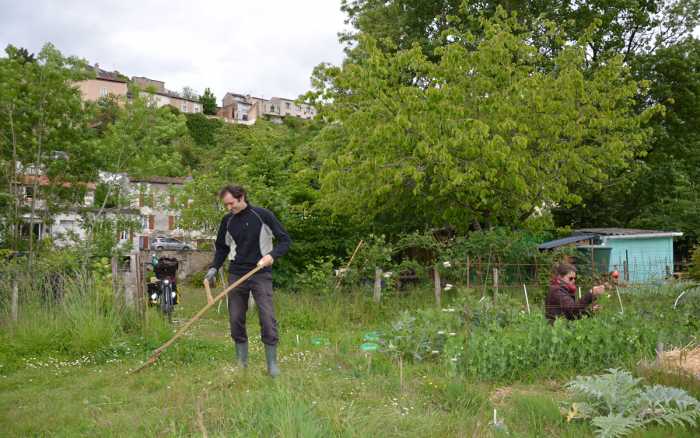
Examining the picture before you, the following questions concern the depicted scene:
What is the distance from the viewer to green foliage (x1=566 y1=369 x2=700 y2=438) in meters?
4.11

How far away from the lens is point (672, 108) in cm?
2398

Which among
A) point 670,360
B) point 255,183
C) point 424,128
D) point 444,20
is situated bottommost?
point 670,360

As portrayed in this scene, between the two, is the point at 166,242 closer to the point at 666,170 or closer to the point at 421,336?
the point at 666,170

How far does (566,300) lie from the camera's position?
727 cm

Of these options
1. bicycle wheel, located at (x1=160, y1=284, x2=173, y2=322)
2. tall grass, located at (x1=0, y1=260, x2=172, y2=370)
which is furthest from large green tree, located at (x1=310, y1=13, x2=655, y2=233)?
tall grass, located at (x1=0, y1=260, x2=172, y2=370)

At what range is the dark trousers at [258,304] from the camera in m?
5.93

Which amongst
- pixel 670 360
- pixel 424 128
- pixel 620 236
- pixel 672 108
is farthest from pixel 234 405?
pixel 672 108

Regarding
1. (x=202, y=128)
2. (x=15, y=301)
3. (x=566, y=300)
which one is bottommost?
(x=15, y=301)

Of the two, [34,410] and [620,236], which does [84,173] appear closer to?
[34,410]

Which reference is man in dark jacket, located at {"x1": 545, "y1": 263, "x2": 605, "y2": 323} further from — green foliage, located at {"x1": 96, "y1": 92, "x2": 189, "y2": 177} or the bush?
green foliage, located at {"x1": 96, "y1": 92, "x2": 189, "y2": 177}

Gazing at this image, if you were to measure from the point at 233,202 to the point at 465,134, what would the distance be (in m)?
7.72

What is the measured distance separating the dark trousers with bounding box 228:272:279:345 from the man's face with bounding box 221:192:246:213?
0.65 meters

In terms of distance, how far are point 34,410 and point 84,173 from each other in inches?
469

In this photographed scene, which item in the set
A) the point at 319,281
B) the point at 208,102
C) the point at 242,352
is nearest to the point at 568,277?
the point at 242,352
